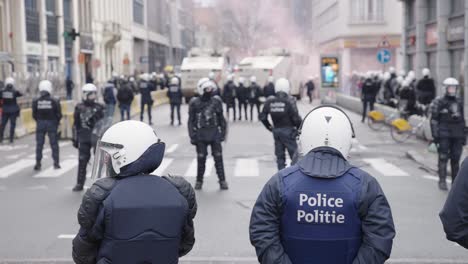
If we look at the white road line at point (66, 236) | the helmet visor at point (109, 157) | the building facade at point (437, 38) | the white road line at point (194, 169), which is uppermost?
the building facade at point (437, 38)

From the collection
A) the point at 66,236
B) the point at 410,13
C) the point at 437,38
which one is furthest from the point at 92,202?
the point at 410,13

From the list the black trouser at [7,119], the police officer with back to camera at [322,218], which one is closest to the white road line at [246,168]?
the black trouser at [7,119]

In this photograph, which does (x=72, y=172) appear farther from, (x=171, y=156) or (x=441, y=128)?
(x=441, y=128)

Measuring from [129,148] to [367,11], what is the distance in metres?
58.2

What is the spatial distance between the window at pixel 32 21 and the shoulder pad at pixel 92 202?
114 ft

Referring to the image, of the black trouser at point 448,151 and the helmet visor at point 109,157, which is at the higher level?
the helmet visor at point 109,157

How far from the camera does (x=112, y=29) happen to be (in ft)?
124

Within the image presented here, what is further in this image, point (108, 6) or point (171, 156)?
point (108, 6)

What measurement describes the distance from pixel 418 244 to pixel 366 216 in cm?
510

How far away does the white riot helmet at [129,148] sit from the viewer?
391cm

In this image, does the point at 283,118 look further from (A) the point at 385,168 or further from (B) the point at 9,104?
(B) the point at 9,104

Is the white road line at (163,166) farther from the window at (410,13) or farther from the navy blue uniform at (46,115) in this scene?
the window at (410,13)

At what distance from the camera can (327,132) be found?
3.99 meters

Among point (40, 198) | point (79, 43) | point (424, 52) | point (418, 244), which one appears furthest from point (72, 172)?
point (79, 43)
